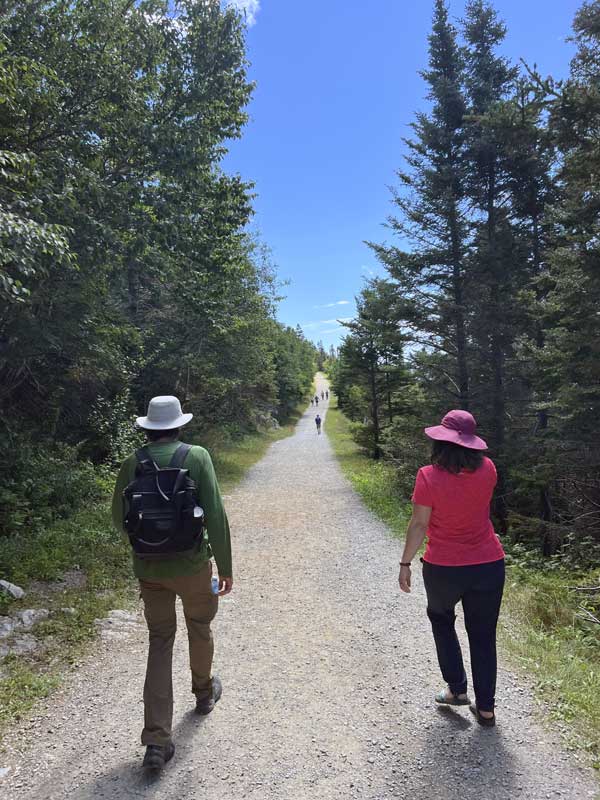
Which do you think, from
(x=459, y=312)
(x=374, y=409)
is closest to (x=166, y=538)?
(x=459, y=312)

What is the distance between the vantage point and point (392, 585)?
6.07 metres

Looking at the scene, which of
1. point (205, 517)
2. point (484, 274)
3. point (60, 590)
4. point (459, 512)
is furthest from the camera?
point (484, 274)

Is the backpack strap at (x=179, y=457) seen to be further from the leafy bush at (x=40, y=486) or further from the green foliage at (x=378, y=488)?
the green foliage at (x=378, y=488)

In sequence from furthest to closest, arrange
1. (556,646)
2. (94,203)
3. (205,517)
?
(94,203), (556,646), (205,517)

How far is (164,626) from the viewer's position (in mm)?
2861

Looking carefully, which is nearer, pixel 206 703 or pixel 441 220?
pixel 206 703

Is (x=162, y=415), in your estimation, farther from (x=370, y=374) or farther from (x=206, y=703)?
(x=370, y=374)

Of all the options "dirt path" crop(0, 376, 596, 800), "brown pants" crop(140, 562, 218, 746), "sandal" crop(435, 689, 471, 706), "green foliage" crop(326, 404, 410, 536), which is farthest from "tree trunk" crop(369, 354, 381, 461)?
"brown pants" crop(140, 562, 218, 746)

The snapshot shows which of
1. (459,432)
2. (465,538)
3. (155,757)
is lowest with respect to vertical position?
(155,757)

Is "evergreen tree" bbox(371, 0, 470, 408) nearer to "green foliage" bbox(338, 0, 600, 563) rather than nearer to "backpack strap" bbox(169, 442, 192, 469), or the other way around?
"green foliage" bbox(338, 0, 600, 563)

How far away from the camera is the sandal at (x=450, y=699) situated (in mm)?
3221

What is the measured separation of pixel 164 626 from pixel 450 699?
201 centimetres

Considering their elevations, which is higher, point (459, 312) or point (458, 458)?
point (459, 312)

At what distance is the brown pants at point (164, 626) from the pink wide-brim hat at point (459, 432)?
1696 mm
